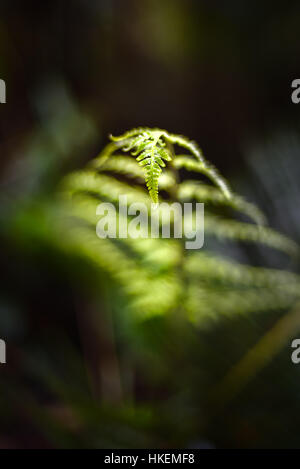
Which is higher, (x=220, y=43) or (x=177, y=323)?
(x=220, y=43)

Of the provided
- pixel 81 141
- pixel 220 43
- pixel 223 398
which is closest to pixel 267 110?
pixel 220 43

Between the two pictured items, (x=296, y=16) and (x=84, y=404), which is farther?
(x=296, y=16)

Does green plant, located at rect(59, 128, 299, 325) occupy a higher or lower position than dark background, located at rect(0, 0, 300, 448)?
lower

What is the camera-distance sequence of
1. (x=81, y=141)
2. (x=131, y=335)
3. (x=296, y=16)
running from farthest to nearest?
(x=296, y=16)
(x=81, y=141)
(x=131, y=335)

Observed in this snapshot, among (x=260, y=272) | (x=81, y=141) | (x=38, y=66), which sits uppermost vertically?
(x=38, y=66)

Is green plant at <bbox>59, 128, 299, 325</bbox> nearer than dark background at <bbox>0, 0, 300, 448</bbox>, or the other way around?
green plant at <bbox>59, 128, 299, 325</bbox>

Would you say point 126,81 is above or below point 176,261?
above

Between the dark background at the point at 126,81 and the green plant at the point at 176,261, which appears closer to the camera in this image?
the green plant at the point at 176,261

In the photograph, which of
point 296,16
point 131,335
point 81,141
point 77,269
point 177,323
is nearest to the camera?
point 177,323

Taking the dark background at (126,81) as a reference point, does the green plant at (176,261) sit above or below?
below

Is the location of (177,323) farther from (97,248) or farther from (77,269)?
(77,269)

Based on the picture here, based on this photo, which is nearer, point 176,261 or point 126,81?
point 176,261
